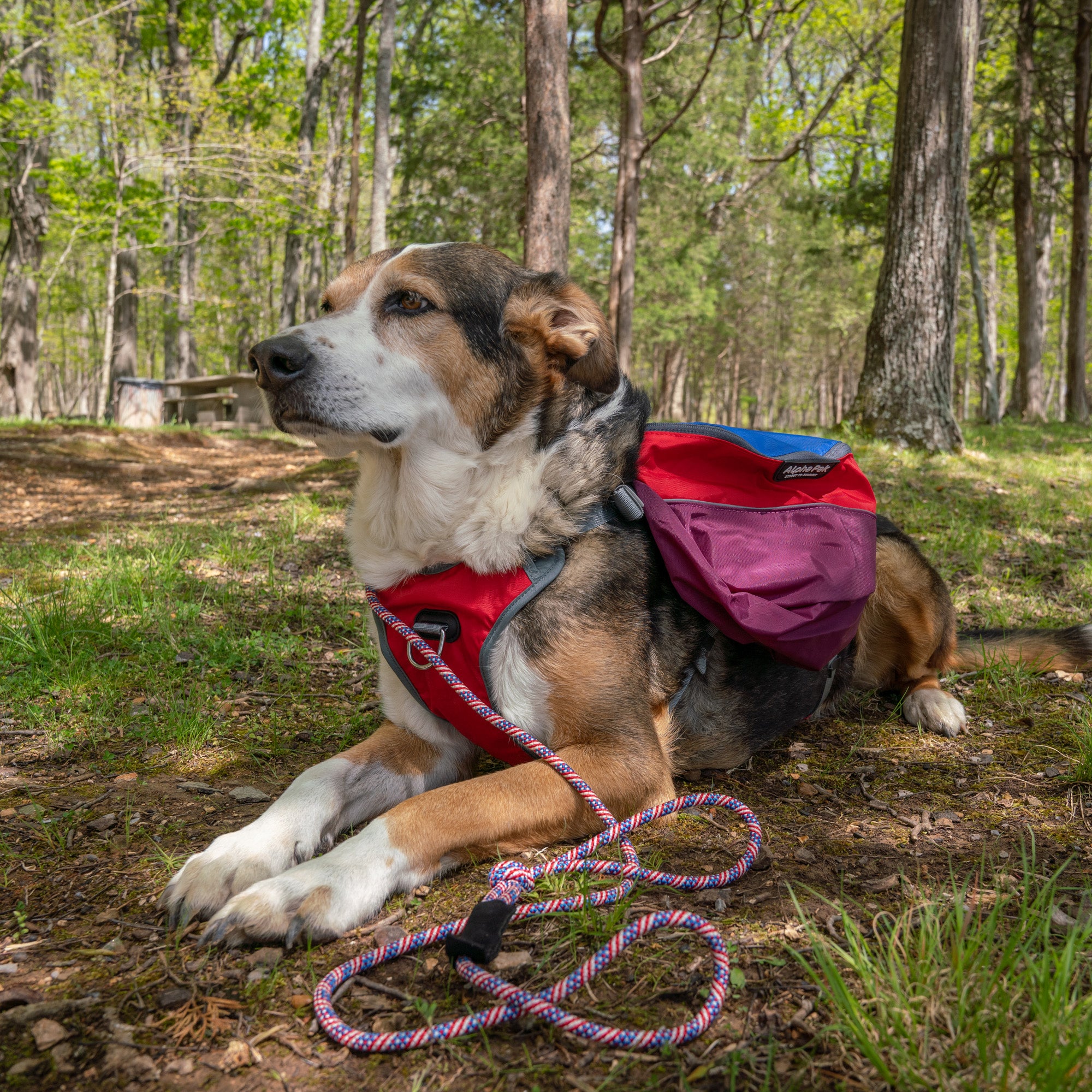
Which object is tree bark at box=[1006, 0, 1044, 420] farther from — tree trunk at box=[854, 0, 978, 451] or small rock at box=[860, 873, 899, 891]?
small rock at box=[860, 873, 899, 891]

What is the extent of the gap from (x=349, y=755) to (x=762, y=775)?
155cm

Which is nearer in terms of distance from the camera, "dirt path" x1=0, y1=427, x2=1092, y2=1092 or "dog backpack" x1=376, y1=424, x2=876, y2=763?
"dirt path" x1=0, y1=427, x2=1092, y2=1092

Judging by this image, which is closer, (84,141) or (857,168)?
(857,168)

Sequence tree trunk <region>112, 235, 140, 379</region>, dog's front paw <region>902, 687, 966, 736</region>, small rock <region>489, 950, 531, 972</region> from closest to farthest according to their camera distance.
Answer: small rock <region>489, 950, 531, 972</region> < dog's front paw <region>902, 687, 966, 736</region> < tree trunk <region>112, 235, 140, 379</region>

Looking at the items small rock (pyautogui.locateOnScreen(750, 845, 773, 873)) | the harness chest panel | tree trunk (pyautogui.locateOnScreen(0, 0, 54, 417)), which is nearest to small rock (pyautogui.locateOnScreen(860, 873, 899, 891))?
small rock (pyautogui.locateOnScreen(750, 845, 773, 873))

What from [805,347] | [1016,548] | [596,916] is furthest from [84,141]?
[805,347]

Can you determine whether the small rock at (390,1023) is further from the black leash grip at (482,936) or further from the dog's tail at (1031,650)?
the dog's tail at (1031,650)

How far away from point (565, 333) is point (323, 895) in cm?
190

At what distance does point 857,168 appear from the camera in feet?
63.1

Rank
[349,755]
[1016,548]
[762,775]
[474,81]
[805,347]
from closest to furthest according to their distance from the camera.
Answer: [349,755] < [762,775] < [1016,548] < [474,81] < [805,347]

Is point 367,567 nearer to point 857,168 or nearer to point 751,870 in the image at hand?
point 751,870

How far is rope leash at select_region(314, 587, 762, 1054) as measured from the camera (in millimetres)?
1670

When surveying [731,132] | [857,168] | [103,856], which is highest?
[731,132]

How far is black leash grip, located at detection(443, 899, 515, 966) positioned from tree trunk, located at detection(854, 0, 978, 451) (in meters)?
8.11
